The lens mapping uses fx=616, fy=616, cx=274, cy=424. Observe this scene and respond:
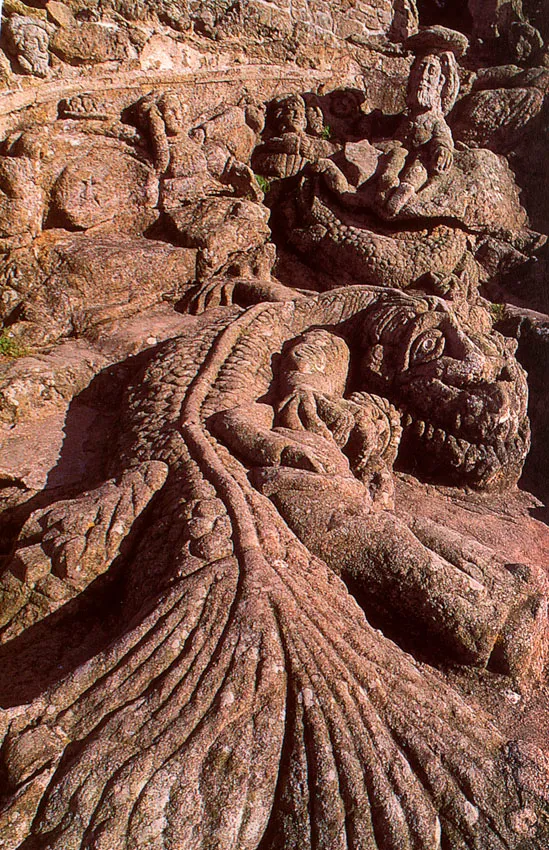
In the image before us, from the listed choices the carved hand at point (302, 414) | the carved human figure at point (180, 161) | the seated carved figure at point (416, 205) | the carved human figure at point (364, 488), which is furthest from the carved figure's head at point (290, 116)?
the carved hand at point (302, 414)

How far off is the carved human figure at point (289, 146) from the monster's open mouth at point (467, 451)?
10.9 feet

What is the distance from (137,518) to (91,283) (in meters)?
2.57

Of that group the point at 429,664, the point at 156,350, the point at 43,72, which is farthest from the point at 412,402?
the point at 43,72

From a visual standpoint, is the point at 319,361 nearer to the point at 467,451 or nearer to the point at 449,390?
the point at 449,390

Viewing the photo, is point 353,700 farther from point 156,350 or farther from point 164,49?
point 164,49

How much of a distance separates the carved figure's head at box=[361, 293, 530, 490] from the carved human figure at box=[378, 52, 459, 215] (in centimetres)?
187

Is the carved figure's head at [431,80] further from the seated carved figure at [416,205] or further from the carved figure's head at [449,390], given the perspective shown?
the carved figure's head at [449,390]

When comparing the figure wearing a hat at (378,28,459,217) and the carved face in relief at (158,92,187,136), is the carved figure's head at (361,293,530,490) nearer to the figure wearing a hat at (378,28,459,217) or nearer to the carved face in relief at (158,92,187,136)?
the figure wearing a hat at (378,28,459,217)

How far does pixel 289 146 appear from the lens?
20.1 feet

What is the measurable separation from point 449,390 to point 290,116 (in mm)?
3958

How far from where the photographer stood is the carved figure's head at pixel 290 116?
20.7 feet

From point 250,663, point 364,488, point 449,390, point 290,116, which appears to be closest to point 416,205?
point 290,116

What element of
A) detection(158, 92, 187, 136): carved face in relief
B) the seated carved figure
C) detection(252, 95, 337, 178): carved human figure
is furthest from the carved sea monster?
detection(252, 95, 337, 178): carved human figure

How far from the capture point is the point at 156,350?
3.98m
